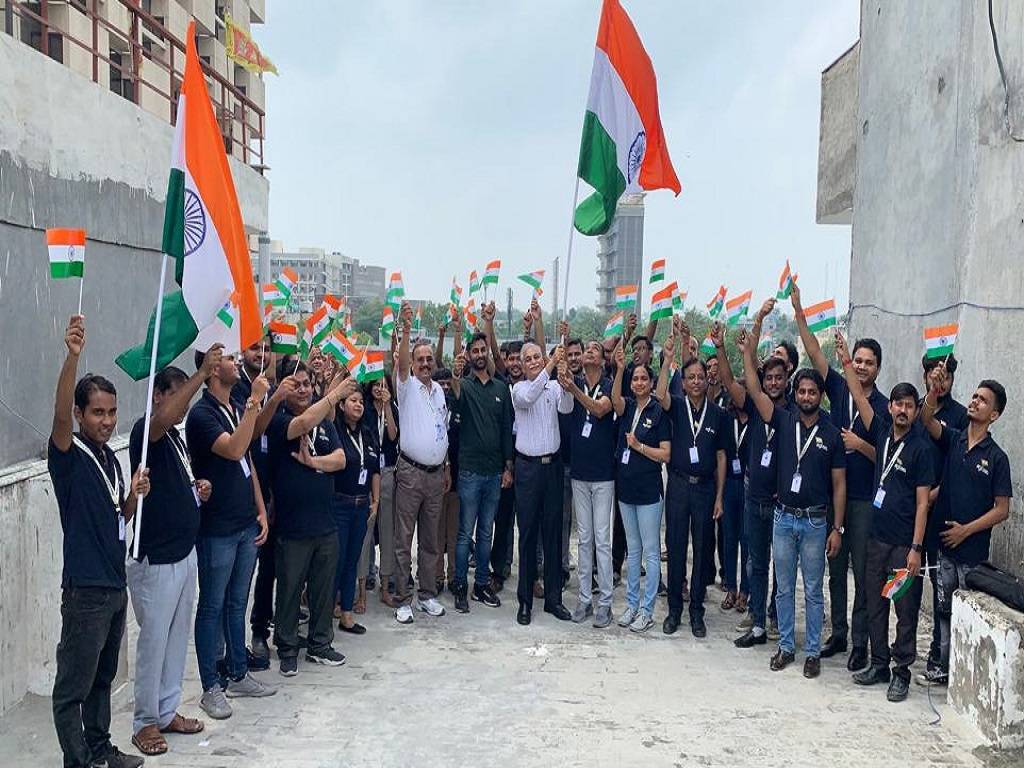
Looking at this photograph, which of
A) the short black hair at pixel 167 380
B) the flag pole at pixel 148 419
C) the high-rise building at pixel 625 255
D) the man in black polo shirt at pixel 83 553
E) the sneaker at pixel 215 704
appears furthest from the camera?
the high-rise building at pixel 625 255

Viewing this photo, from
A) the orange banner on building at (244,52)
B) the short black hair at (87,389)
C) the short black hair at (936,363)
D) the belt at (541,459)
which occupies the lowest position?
the belt at (541,459)

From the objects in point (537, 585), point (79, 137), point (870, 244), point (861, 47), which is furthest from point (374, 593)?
point (861, 47)

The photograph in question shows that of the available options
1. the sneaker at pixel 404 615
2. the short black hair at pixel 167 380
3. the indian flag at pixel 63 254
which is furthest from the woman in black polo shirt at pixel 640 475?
the indian flag at pixel 63 254

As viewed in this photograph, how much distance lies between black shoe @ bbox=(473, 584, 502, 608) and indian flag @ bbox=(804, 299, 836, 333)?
11.1 ft

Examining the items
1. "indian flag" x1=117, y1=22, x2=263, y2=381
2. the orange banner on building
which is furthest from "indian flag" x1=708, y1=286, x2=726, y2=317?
the orange banner on building

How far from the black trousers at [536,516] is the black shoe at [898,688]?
261 cm

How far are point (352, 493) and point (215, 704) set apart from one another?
1836mm

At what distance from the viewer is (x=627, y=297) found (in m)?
7.74

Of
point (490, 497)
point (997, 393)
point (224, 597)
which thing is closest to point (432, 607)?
point (490, 497)

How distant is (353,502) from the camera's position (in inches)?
262

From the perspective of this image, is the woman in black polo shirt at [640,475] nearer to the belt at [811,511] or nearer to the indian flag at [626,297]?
A: the indian flag at [626,297]

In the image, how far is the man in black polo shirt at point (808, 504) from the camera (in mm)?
6133

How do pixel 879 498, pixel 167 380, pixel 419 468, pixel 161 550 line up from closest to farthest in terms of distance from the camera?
pixel 161 550
pixel 167 380
pixel 879 498
pixel 419 468

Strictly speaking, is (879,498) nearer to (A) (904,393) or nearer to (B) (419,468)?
(A) (904,393)
